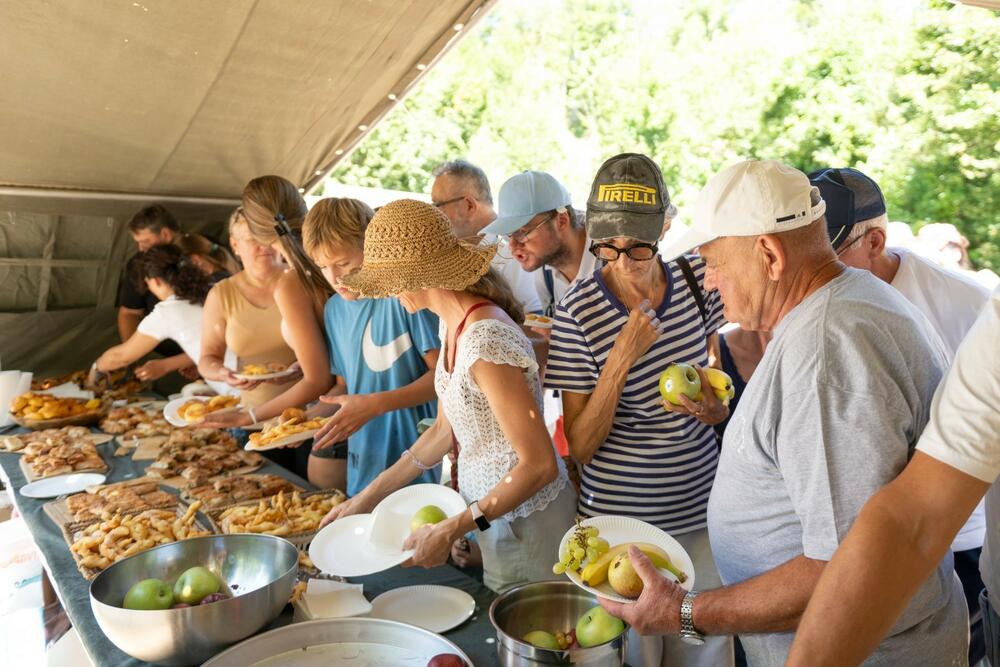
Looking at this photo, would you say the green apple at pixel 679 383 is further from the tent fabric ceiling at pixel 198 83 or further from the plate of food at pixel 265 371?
the tent fabric ceiling at pixel 198 83

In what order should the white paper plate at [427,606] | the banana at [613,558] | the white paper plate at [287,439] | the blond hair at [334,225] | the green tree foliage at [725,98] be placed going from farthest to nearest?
the green tree foliage at [725,98]
the white paper plate at [287,439]
the blond hair at [334,225]
the white paper plate at [427,606]
the banana at [613,558]

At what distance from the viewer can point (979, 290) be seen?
2.27 metres

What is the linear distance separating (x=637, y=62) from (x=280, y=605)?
21.4m

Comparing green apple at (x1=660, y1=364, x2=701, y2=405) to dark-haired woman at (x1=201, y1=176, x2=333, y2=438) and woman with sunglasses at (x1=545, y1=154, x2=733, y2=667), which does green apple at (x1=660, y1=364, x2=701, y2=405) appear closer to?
woman with sunglasses at (x1=545, y1=154, x2=733, y2=667)

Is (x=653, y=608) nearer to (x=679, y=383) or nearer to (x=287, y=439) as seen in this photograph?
(x=679, y=383)

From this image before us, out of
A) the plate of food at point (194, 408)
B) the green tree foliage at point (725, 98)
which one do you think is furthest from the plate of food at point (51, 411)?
the green tree foliage at point (725, 98)

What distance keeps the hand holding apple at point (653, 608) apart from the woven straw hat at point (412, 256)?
0.90 meters

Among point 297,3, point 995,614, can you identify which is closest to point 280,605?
point 995,614

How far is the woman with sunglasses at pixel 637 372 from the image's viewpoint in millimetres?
2102

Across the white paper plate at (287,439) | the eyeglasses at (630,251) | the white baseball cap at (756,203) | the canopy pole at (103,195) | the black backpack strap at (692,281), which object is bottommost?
the white paper plate at (287,439)

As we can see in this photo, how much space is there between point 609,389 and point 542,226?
96 cm

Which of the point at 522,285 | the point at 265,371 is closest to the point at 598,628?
the point at 522,285

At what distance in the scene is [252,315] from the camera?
138 inches

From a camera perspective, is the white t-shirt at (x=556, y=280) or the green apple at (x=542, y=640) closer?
the green apple at (x=542, y=640)
